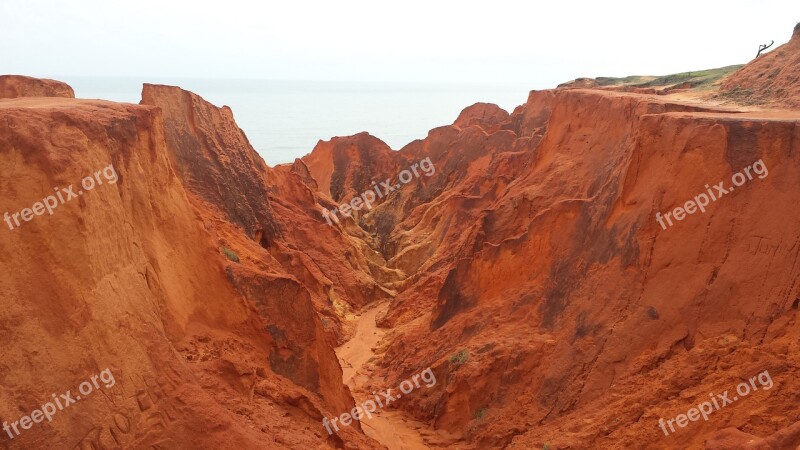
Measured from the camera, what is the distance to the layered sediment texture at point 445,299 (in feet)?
23.6

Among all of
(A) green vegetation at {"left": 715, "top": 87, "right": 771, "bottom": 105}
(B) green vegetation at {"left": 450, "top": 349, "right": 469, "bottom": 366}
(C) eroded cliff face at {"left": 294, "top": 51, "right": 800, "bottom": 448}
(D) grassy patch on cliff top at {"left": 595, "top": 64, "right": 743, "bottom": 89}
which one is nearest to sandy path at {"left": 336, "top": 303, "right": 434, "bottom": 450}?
(C) eroded cliff face at {"left": 294, "top": 51, "right": 800, "bottom": 448}

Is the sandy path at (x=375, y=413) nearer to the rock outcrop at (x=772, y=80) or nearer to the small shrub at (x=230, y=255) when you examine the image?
the small shrub at (x=230, y=255)

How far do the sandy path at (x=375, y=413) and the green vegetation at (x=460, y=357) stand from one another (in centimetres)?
147

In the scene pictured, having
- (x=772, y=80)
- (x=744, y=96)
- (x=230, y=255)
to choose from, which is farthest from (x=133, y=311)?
(x=772, y=80)

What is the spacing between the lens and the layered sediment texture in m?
7.18

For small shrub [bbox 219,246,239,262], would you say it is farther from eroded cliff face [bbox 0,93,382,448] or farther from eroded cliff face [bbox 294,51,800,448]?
eroded cliff face [bbox 294,51,800,448]

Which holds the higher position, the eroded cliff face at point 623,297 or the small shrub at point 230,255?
the small shrub at point 230,255

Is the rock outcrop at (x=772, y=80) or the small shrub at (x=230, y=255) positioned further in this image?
the rock outcrop at (x=772, y=80)

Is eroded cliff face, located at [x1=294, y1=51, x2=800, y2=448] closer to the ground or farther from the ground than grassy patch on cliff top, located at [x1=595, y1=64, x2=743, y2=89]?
closer to the ground

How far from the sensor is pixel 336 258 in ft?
74.5

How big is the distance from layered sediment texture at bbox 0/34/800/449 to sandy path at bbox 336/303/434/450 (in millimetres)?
68

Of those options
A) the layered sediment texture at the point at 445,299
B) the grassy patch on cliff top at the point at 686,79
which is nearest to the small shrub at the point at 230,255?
the layered sediment texture at the point at 445,299

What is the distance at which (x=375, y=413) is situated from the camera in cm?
1422

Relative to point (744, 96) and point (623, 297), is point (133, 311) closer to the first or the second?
point (623, 297)
